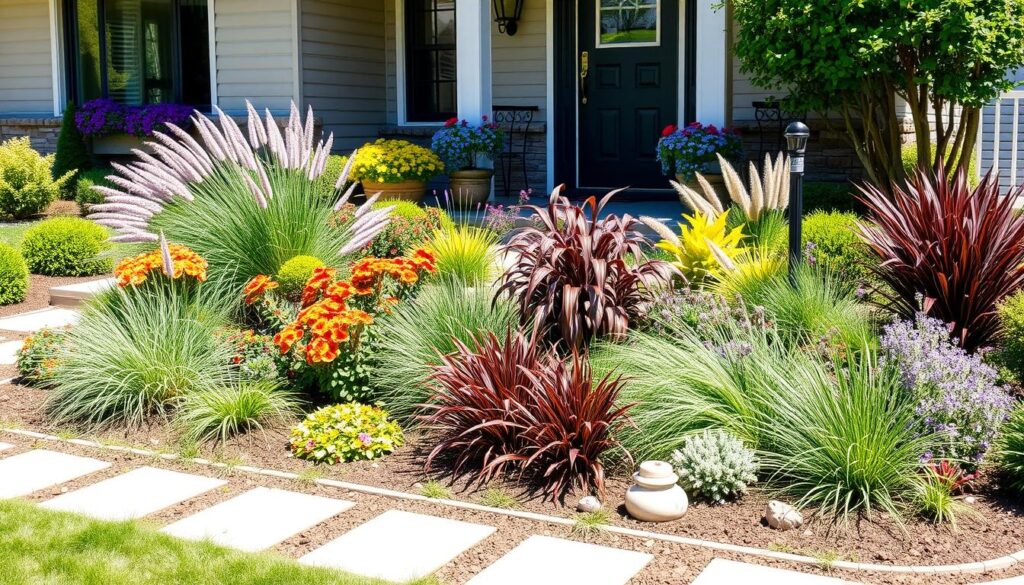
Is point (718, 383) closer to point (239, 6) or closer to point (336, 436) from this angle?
point (336, 436)

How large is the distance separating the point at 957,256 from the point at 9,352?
17.1ft

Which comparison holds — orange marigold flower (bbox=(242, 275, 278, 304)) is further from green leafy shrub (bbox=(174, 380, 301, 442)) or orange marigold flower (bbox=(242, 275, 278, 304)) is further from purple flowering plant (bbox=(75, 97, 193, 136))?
purple flowering plant (bbox=(75, 97, 193, 136))

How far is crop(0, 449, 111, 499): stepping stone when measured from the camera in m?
3.94

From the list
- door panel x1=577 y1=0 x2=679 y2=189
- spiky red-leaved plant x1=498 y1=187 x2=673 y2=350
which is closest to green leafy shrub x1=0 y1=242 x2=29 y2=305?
spiky red-leaved plant x1=498 y1=187 x2=673 y2=350

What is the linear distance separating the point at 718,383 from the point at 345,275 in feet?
9.34

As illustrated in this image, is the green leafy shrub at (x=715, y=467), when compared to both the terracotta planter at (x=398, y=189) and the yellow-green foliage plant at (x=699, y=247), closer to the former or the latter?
the yellow-green foliage plant at (x=699, y=247)

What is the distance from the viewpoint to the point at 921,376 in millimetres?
3736

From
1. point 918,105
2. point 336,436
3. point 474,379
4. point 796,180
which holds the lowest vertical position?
point 336,436

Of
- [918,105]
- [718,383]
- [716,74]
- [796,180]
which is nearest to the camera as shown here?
[718,383]

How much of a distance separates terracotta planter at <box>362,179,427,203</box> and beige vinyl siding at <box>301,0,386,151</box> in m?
1.86

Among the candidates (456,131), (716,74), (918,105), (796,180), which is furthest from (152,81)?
(796,180)

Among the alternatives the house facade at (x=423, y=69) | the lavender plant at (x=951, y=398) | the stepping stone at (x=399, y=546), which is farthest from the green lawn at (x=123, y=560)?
the house facade at (x=423, y=69)

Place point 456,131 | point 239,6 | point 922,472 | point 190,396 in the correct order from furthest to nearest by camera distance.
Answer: point 239,6
point 456,131
point 190,396
point 922,472

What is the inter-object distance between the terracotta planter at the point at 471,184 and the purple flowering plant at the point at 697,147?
1925 mm
